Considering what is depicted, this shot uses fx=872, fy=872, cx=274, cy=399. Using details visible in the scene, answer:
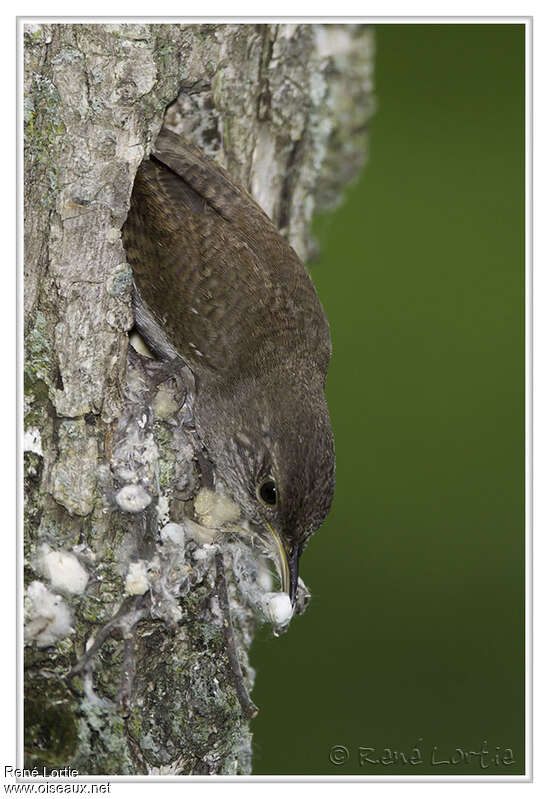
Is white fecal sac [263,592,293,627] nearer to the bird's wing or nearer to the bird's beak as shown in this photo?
the bird's beak

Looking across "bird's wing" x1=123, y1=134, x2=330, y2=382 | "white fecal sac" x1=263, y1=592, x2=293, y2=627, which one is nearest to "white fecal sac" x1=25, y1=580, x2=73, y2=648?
"white fecal sac" x1=263, y1=592, x2=293, y2=627

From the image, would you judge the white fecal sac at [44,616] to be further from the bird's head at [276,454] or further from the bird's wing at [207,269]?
the bird's wing at [207,269]

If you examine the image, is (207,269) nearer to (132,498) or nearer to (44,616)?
(132,498)

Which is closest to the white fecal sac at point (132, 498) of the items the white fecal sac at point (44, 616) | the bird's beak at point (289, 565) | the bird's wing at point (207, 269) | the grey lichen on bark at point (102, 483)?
the grey lichen on bark at point (102, 483)

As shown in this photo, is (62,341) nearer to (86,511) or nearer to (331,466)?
(86,511)

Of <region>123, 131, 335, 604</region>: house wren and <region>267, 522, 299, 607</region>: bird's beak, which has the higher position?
<region>123, 131, 335, 604</region>: house wren

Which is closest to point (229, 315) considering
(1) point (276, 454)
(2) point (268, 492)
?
(1) point (276, 454)
